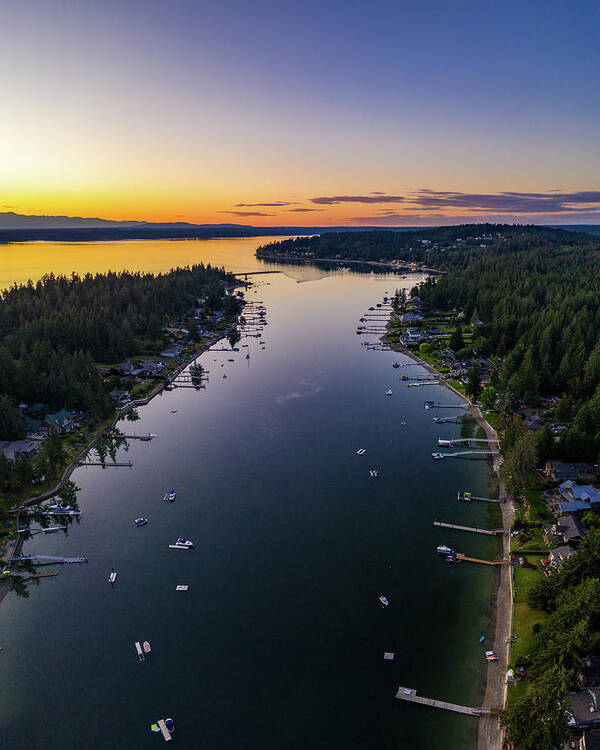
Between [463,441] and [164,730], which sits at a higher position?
[463,441]

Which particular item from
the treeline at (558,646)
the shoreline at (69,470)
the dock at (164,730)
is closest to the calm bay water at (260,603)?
the dock at (164,730)

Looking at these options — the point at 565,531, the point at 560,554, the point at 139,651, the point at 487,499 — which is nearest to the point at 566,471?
the point at 487,499

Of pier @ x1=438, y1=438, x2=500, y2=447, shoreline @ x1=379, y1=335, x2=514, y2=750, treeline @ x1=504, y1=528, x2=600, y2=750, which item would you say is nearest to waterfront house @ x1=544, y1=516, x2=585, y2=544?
treeline @ x1=504, y1=528, x2=600, y2=750

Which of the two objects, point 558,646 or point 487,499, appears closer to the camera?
point 558,646

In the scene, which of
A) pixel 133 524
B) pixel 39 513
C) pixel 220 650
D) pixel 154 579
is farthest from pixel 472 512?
pixel 39 513

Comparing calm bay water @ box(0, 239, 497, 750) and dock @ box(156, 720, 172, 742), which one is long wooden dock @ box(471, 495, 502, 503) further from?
dock @ box(156, 720, 172, 742)

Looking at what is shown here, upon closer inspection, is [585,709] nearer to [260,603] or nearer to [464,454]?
[260,603]
